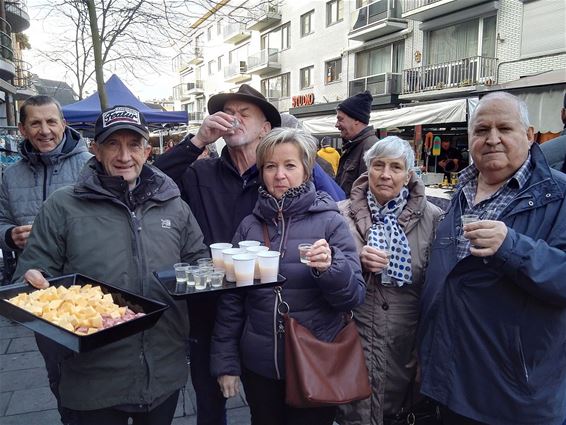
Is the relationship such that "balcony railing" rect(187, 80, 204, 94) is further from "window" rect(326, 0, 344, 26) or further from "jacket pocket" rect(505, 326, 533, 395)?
"jacket pocket" rect(505, 326, 533, 395)

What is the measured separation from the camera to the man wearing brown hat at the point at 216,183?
252 centimetres

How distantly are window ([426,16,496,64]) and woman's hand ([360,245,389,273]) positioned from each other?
1715 centimetres

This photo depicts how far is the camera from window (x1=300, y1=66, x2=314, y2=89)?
27.2 metres

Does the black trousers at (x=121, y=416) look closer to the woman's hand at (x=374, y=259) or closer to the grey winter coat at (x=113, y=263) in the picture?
the grey winter coat at (x=113, y=263)

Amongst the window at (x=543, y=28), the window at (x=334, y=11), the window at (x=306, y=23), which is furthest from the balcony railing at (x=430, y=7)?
the window at (x=306, y=23)

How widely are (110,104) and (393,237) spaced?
8907 millimetres

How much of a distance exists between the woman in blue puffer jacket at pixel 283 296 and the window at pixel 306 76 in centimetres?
2607

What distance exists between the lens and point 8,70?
51.0 ft

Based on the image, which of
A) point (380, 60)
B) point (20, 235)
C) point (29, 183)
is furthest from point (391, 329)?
point (380, 60)

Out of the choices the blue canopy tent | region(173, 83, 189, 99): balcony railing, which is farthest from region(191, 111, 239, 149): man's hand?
region(173, 83, 189, 99): balcony railing

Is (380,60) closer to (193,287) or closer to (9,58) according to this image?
(9,58)

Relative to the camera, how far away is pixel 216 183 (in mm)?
2584

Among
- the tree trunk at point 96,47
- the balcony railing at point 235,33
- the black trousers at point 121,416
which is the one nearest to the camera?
the black trousers at point 121,416

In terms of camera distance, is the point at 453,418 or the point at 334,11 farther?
the point at 334,11
